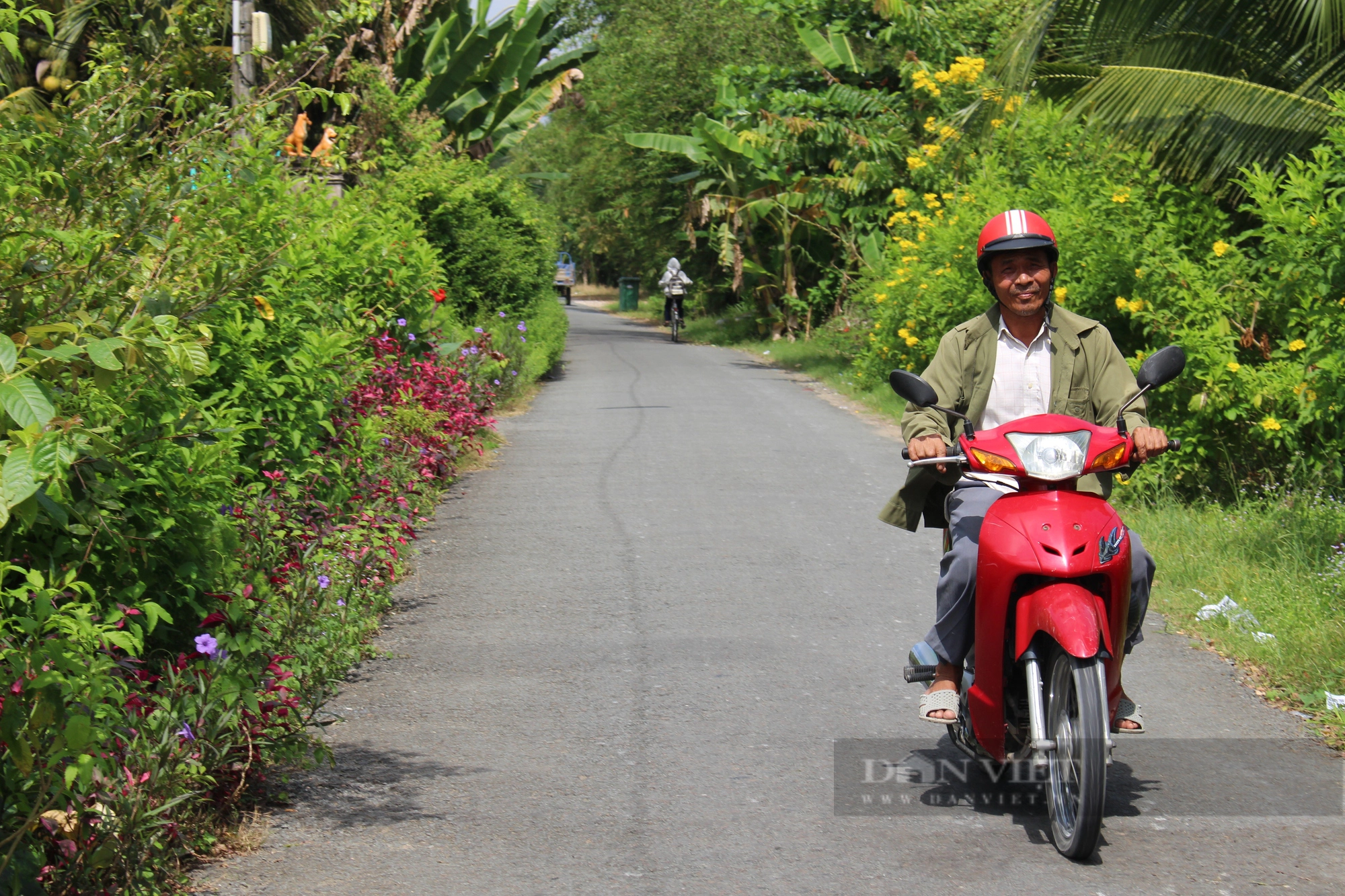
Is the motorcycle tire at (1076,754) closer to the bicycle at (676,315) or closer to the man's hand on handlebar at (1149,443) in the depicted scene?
the man's hand on handlebar at (1149,443)

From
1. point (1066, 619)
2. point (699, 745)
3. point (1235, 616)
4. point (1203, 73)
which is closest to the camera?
point (1066, 619)

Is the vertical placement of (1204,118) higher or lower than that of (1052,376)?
higher

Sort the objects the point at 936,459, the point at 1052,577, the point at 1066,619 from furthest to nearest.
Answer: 1. the point at 936,459
2. the point at 1052,577
3. the point at 1066,619

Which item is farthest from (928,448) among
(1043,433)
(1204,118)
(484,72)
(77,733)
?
(484,72)

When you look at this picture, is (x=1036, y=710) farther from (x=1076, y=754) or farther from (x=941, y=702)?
(x=941, y=702)

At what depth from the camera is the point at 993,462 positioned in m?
4.36

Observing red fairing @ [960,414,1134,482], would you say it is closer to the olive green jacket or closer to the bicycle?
the olive green jacket

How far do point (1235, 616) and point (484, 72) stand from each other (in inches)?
819

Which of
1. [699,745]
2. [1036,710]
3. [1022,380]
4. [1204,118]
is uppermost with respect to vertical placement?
[1204,118]

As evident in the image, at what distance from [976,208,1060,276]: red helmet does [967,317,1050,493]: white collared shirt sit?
32 centimetres

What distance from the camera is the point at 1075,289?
1154cm

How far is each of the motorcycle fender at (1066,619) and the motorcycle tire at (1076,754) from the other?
7 cm

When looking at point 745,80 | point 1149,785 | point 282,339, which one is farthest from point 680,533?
point 745,80

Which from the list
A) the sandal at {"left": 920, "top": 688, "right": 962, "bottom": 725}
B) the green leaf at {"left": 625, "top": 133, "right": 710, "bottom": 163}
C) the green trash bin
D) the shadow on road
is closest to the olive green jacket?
the sandal at {"left": 920, "top": 688, "right": 962, "bottom": 725}
